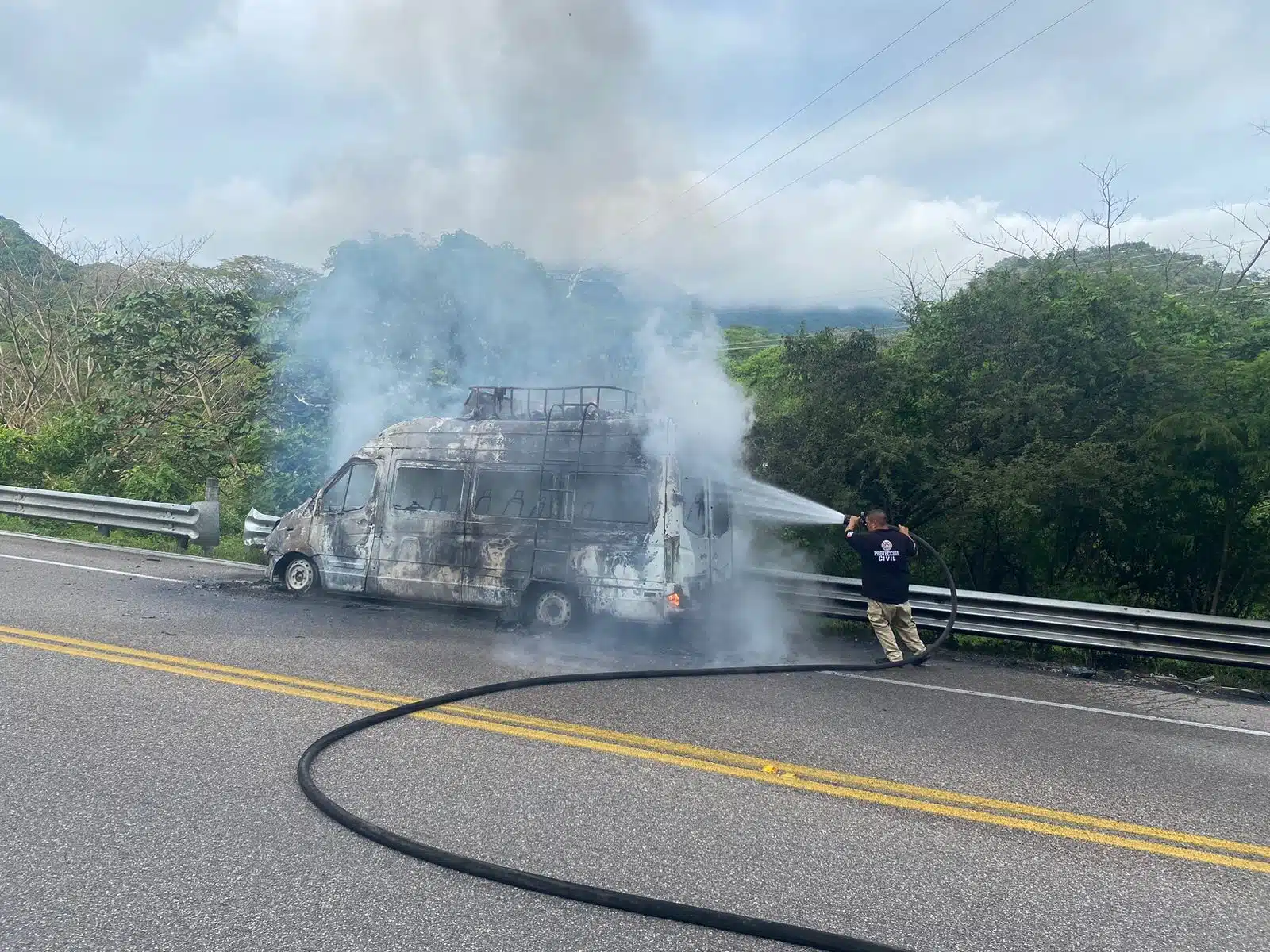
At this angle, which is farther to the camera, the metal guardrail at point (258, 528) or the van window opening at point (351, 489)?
the metal guardrail at point (258, 528)

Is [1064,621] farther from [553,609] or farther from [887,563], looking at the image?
[553,609]

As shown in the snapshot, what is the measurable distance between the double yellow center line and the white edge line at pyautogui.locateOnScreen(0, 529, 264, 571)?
5.43m

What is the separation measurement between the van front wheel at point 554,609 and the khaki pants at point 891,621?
2819 mm

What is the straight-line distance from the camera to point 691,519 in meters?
8.91

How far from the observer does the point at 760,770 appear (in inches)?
211

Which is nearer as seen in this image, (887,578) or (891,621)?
(887,578)

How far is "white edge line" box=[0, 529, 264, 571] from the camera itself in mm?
12906

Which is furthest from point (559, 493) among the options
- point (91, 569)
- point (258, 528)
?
point (91, 569)

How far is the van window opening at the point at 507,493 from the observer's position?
9273 millimetres

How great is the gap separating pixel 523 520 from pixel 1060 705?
506 centimetres

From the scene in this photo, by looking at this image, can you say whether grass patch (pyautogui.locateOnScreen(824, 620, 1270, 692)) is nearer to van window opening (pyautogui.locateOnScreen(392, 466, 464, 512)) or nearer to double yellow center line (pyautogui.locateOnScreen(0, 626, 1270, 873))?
van window opening (pyautogui.locateOnScreen(392, 466, 464, 512))

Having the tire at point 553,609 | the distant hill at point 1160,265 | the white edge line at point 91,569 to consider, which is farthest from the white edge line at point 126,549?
the distant hill at point 1160,265

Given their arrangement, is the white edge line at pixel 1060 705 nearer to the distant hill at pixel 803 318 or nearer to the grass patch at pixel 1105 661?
the grass patch at pixel 1105 661

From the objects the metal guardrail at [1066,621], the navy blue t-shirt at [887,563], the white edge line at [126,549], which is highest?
the navy blue t-shirt at [887,563]
